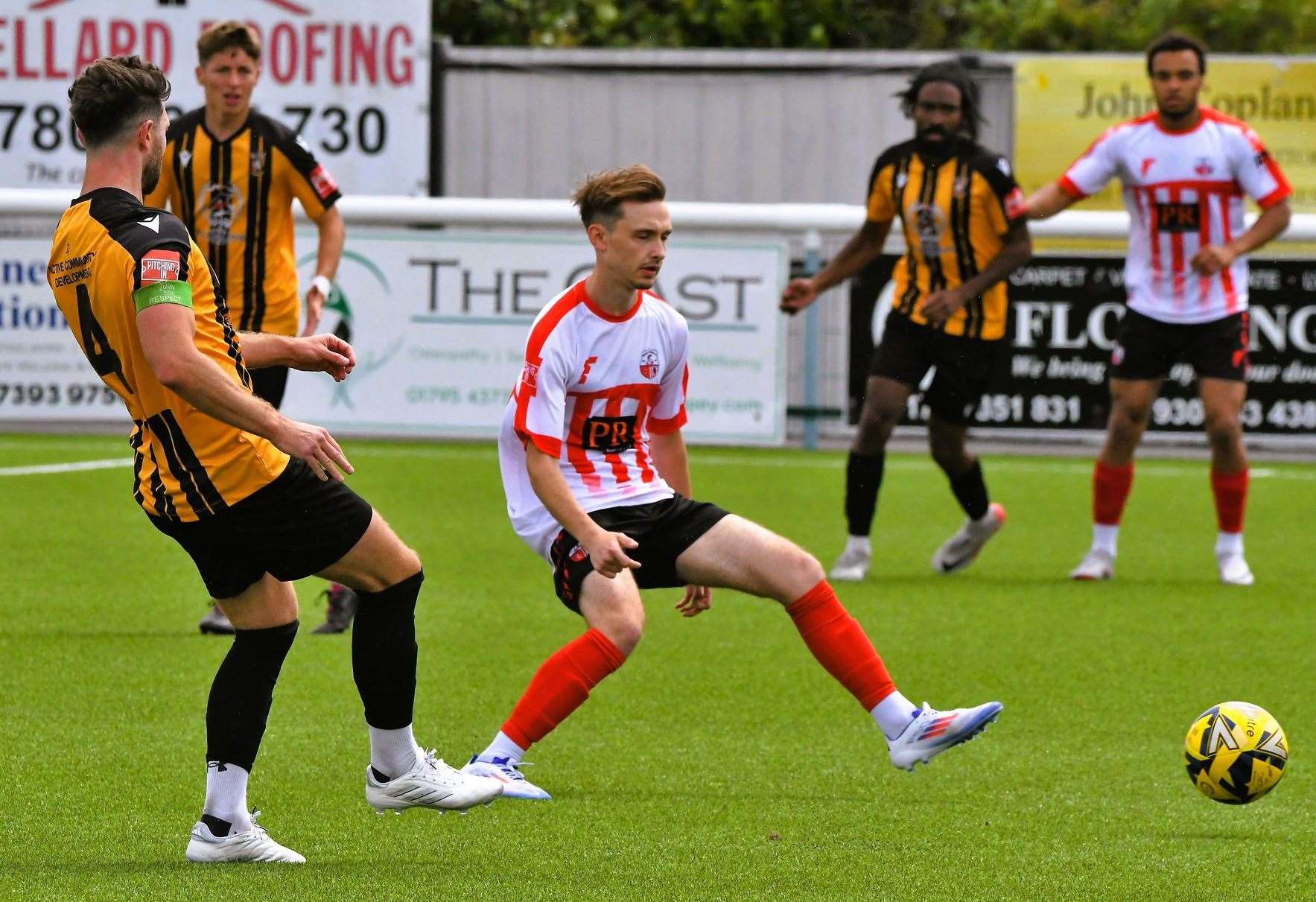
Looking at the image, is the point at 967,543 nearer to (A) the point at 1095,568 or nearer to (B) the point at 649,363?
(A) the point at 1095,568

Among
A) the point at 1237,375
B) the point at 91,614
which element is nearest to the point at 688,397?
the point at 1237,375

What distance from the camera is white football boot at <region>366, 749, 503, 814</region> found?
4621mm

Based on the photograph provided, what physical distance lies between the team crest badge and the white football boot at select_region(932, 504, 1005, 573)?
4072mm

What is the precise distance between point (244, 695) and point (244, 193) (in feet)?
10.2

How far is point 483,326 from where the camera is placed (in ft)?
44.9

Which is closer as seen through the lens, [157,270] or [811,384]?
[157,270]

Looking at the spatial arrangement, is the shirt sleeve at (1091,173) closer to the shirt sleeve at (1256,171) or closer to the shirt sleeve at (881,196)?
the shirt sleeve at (1256,171)

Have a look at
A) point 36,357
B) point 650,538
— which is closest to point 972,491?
point 650,538

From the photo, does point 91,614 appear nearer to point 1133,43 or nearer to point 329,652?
point 329,652

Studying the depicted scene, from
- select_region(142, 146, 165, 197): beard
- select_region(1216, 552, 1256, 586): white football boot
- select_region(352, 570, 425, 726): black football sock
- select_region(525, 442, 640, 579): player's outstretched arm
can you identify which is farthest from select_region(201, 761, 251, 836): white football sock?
select_region(1216, 552, 1256, 586): white football boot

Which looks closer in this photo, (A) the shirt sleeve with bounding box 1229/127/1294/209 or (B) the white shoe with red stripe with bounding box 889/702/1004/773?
(B) the white shoe with red stripe with bounding box 889/702/1004/773

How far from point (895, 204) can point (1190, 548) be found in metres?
2.48

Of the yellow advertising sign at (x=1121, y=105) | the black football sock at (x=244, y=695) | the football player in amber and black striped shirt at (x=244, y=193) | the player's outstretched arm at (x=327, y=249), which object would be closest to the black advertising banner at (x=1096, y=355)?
the yellow advertising sign at (x=1121, y=105)

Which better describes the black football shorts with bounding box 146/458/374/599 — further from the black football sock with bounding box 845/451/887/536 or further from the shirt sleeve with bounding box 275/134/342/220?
the black football sock with bounding box 845/451/887/536
